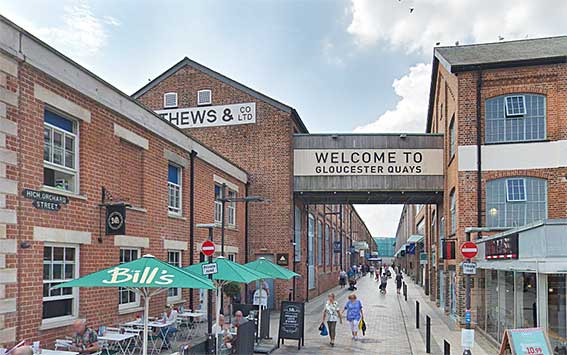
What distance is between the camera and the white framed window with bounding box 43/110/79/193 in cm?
1027

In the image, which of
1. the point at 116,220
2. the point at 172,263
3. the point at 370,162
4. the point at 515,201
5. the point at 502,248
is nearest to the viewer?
the point at 116,220

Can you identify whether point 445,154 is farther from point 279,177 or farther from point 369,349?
point 369,349

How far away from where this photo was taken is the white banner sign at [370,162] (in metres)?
23.6

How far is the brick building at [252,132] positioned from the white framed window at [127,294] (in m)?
10.8

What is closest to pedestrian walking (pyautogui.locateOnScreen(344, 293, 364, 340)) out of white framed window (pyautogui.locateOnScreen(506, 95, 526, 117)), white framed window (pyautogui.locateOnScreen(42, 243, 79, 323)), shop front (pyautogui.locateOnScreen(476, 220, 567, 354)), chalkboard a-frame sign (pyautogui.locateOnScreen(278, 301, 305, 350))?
chalkboard a-frame sign (pyautogui.locateOnScreen(278, 301, 305, 350))

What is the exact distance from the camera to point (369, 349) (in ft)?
48.2

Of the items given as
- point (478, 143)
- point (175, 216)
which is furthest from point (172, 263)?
point (478, 143)

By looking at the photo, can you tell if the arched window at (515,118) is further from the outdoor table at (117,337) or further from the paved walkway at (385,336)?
the outdoor table at (117,337)

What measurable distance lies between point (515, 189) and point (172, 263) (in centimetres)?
1187

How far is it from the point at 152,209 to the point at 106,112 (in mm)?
3254

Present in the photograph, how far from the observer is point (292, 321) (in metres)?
14.6

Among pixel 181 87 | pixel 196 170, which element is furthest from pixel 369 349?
pixel 181 87

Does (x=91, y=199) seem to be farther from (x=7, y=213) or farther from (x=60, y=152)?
(x=7, y=213)

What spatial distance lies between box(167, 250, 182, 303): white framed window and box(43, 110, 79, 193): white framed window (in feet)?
18.2
